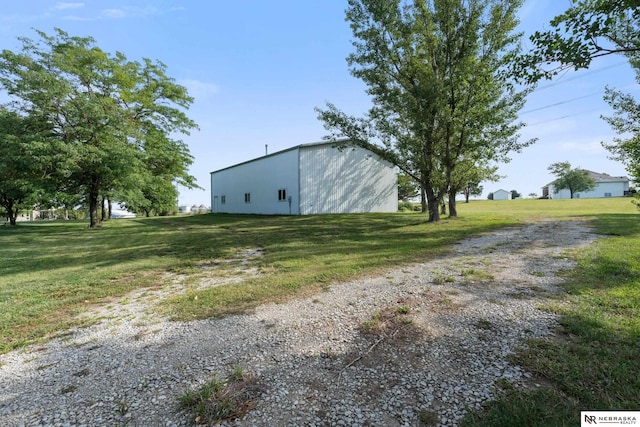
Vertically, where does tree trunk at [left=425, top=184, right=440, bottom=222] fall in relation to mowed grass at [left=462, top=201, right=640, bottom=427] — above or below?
above

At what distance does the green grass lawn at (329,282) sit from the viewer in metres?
2.29

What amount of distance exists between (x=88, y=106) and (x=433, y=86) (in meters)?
15.1

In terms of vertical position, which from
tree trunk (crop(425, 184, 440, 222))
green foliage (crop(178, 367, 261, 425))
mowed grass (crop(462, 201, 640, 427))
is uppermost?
tree trunk (crop(425, 184, 440, 222))

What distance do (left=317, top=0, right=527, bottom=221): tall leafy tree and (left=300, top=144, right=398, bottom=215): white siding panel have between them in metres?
6.93

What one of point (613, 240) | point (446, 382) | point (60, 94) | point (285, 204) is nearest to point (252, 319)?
point (446, 382)

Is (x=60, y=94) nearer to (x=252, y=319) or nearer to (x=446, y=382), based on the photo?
(x=252, y=319)

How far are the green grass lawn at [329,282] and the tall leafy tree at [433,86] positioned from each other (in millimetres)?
3552

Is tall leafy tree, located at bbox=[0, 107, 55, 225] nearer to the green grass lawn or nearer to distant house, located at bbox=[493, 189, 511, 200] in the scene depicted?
the green grass lawn

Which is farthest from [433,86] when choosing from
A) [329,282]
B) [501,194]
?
[501,194]

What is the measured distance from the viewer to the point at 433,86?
11117 mm

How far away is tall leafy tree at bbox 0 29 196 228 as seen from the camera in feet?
43.3

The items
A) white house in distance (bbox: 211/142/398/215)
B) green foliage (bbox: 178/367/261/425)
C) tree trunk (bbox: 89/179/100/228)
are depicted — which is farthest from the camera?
white house in distance (bbox: 211/142/398/215)

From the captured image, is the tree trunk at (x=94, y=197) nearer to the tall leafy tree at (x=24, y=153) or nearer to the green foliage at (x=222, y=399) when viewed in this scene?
the tall leafy tree at (x=24, y=153)

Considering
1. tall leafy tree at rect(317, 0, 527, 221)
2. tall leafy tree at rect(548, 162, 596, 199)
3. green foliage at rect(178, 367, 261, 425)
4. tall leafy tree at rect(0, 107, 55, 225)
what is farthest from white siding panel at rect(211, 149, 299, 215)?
tall leafy tree at rect(548, 162, 596, 199)
